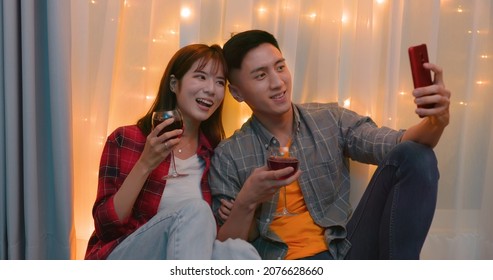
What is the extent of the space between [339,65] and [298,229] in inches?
27.1

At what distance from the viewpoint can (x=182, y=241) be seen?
1.30m

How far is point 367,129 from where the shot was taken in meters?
1.66

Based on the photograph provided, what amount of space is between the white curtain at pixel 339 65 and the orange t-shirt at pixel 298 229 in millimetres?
327

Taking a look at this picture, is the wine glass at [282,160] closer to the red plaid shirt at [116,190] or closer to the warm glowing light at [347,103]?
the red plaid shirt at [116,190]

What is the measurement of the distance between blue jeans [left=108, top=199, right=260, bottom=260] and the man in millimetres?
165

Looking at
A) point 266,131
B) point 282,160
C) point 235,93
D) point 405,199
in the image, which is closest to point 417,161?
point 405,199

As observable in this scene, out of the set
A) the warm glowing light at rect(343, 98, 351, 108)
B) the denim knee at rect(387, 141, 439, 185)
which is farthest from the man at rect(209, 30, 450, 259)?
the warm glowing light at rect(343, 98, 351, 108)

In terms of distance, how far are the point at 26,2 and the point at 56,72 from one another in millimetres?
249

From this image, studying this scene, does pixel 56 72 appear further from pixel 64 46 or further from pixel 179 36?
pixel 179 36

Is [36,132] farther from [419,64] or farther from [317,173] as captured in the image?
[419,64]

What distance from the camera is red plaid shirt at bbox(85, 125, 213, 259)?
58.7 inches

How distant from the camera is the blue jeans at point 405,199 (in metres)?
1.41

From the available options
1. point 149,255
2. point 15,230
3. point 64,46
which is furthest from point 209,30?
point 15,230

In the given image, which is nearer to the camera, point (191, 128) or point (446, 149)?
point (191, 128)
